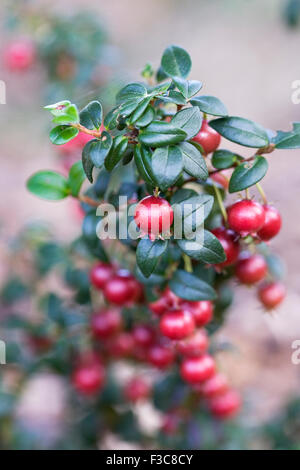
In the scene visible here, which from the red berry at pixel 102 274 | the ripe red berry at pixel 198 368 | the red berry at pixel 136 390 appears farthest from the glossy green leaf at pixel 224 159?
the red berry at pixel 136 390

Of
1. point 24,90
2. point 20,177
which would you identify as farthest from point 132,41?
point 20,177

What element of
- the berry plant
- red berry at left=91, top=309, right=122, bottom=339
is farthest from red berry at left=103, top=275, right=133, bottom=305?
red berry at left=91, top=309, right=122, bottom=339

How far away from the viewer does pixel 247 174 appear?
738 mm

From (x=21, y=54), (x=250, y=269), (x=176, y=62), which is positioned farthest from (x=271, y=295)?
(x=21, y=54)

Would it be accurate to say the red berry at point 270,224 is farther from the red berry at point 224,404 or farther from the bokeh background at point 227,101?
the bokeh background at point 227,101

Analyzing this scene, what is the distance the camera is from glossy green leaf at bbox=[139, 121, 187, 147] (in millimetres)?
656

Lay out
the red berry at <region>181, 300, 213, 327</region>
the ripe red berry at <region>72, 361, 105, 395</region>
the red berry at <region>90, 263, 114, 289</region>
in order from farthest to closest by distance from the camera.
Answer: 1. the ripe red berry at <region>72, 361, 105, 395</region>
2. the red berry at <region>90, 263, 114, 289</region>
3. the red berry at <region>181, 300, 213, 327</region>

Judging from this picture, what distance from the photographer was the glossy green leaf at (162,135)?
25.8 inches

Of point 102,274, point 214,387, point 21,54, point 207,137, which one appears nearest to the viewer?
point 207,137

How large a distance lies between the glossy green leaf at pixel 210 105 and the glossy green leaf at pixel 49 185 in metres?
0.33

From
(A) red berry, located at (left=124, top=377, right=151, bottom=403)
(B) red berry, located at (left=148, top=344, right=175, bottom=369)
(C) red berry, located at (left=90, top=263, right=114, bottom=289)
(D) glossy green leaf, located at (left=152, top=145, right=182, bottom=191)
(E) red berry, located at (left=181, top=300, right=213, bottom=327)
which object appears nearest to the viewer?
(D) glossy green leaf, located at (left=152, top=145, right=182, bottom=191)

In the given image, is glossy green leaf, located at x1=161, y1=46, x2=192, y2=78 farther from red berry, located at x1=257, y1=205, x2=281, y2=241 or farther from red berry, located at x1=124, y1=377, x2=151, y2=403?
red berry, located at x1=124, y1=377, x2=151, y2=403

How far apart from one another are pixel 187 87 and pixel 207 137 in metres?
0.10

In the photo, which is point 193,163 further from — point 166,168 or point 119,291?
point 119,291
